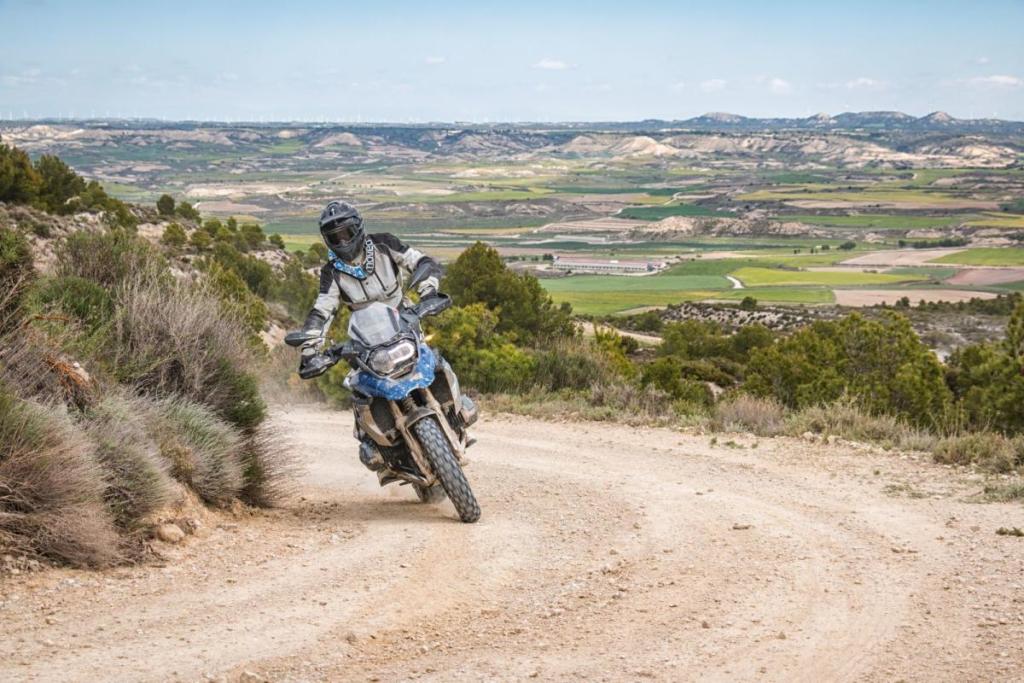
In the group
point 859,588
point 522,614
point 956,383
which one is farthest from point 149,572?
point 956,383

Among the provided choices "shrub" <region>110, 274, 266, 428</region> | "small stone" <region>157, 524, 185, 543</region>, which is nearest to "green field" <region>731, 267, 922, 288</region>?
"shrub" <region>110, 274, 266, 428</region>

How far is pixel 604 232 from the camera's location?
176m

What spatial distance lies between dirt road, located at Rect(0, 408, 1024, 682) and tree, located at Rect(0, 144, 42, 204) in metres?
34.6

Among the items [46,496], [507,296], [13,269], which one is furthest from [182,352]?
[507,296]

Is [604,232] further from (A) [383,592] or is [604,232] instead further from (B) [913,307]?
(A) [383,592]

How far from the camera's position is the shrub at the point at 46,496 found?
719cm

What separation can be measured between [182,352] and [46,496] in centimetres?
291

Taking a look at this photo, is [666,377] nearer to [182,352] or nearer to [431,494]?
[431,494]

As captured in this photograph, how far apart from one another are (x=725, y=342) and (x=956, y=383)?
23221 millimetres

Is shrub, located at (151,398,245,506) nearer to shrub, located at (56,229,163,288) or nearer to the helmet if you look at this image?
the helmet

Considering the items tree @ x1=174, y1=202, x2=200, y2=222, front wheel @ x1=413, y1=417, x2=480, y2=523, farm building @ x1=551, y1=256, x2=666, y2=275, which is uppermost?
front wheel @ x1=413, y1=417, x2=480, y2=523

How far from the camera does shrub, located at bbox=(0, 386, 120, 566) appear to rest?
23.6 feet

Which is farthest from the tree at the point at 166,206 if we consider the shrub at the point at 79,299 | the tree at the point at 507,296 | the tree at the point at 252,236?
the shrub at the point at 79,299

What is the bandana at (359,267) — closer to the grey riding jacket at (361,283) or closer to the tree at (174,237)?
the grey riding jacket at (361,283)
